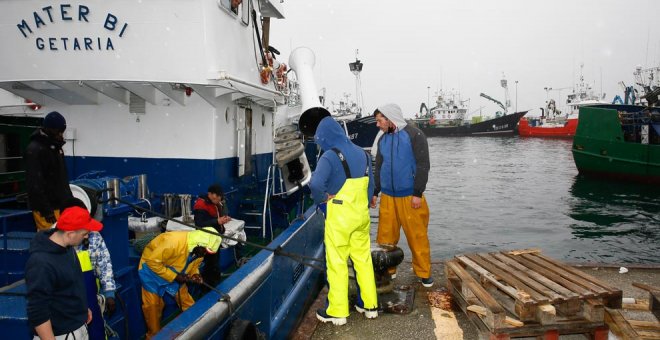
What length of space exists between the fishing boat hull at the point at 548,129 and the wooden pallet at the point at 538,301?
51358 millimetres

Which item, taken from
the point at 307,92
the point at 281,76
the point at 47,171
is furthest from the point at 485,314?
the point at 281,76

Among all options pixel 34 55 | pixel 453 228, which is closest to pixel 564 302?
pixel 34 55

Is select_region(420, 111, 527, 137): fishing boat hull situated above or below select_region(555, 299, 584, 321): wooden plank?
above

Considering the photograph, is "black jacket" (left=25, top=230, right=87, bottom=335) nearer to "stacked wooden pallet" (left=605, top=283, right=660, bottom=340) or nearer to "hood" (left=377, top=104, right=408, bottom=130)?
"hood" (left=377, top=104, right=408, bottom=130)

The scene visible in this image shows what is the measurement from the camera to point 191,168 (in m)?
5.77

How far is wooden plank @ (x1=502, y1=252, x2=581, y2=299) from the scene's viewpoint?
3500 mm

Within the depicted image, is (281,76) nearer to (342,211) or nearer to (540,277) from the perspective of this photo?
(342,211)

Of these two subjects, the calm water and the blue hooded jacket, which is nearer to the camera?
the blue hooded jacket

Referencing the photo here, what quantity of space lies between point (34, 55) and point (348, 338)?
14.9ft

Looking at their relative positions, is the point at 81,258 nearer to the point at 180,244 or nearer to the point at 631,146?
the point at 180,244

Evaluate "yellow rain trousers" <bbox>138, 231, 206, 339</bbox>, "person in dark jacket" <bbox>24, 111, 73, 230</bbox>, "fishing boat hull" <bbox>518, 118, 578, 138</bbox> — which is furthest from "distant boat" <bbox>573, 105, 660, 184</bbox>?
"fishing boat hull" <bbox>518, 118, 578, 138</bbox>

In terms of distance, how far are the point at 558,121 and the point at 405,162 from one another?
188 ft

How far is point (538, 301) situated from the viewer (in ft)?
11.0

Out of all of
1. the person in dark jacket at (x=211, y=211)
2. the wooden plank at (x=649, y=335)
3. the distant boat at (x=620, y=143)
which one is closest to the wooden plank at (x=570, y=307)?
the wooden plank at (x=649, y=335)
